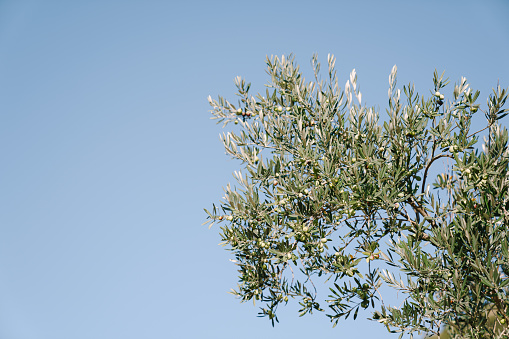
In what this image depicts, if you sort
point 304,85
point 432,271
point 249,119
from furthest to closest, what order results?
1. point 249,119
2. point 304,85
3. point 432,271

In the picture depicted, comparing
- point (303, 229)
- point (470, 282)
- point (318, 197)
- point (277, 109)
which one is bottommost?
point (470, 282)

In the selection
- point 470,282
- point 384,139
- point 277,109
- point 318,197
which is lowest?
point 470,282

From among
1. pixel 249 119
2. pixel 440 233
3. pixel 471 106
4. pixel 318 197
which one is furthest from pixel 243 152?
pixel 471 106

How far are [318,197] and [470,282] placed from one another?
236 centimetres

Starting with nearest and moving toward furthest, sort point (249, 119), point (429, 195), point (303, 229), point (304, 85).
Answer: point (303, 229) < point (429, 195) < point (304, 85) < point (249, 119)

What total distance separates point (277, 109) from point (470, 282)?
12.9 ft

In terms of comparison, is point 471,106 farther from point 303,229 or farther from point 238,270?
point 238,270

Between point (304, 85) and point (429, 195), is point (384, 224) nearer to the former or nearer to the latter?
point (429, 195)

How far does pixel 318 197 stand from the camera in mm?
5969

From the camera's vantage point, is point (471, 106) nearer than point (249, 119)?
Yes

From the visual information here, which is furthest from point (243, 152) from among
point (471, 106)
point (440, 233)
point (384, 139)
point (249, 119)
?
point (471, 106)

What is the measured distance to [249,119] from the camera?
24.5 ft

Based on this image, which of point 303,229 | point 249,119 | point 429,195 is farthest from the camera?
point 249,119

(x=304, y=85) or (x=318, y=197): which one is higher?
(x=304, y=85)
